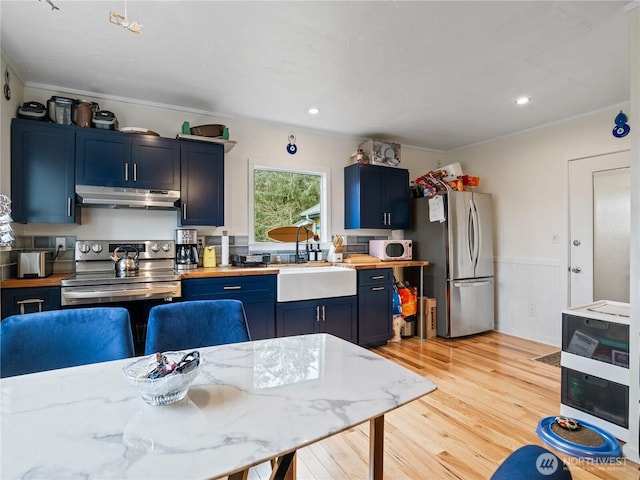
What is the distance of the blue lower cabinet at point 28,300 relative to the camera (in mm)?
2254

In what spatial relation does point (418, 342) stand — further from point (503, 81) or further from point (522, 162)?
point (503, 81)

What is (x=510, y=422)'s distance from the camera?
219 cm

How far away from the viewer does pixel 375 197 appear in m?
4.14

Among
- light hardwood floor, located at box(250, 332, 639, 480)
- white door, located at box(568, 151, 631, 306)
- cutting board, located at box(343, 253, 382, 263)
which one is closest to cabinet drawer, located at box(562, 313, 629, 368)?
light hardwood floor, located at box(250, 332, 639, 480)

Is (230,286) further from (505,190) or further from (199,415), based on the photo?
(505,190)

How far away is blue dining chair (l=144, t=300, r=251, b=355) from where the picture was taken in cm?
146

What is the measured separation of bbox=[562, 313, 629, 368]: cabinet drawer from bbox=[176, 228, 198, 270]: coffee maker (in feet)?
A: 9.90

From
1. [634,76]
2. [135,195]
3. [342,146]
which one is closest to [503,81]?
[634,76]

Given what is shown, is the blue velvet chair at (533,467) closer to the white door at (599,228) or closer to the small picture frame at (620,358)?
the small picture frame at (620,358)

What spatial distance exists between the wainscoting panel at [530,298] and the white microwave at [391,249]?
3.97ft

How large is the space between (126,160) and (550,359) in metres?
4.33

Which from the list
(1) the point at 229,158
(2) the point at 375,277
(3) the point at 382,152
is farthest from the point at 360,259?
(1) the point at 229,158

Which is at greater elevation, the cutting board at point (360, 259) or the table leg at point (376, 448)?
the cutting board at point (360, 259)

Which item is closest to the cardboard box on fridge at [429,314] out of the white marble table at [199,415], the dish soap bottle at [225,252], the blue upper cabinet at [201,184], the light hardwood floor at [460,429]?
the light hardwood floor at [460,429]
